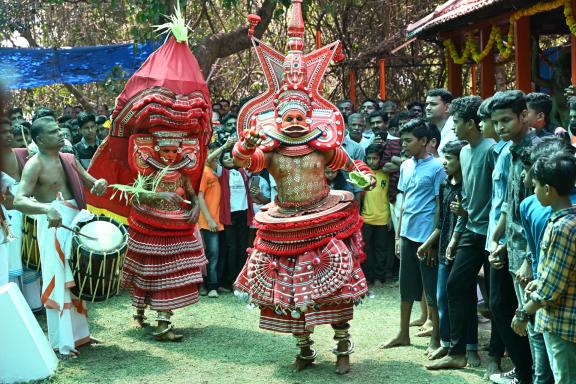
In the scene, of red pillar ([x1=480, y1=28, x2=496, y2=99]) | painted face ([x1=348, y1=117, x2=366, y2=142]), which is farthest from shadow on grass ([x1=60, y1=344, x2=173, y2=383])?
red pillar ([x1=480, y1=28, x2=496, y2=99])

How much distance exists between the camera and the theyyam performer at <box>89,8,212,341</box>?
725 centimetres

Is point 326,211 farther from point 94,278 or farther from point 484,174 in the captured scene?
point 94,278

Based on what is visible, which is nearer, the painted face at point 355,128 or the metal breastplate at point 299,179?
the metal breastplate at point 299,179

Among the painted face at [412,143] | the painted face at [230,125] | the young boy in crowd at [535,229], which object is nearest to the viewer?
the young boy in crowd at [535,229]

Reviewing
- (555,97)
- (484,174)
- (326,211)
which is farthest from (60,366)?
(555,97)

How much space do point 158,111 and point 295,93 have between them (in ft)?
4.89

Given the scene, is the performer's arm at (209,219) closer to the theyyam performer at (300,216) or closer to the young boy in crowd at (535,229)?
the theyyam performer at (300,216)

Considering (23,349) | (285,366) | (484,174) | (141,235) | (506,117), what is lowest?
(285,366)

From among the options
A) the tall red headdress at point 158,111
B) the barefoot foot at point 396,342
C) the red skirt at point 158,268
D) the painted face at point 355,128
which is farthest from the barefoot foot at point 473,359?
the painted face at point 355,128

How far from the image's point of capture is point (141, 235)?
289 inches

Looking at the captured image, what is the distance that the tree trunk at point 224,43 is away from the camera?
41.8 feet

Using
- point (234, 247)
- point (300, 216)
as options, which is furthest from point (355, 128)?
point (300, 216)

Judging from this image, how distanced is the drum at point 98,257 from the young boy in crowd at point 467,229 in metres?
2.60

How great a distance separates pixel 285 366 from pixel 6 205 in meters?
2.78
